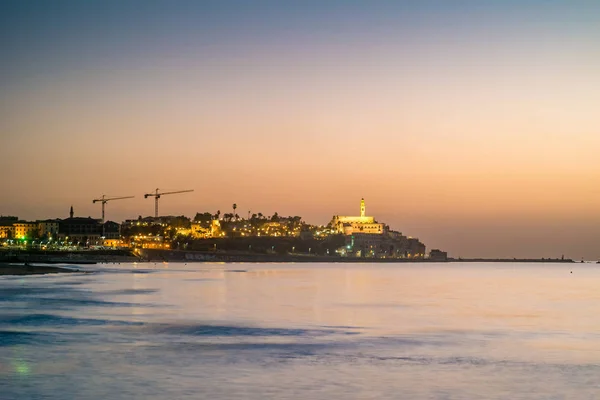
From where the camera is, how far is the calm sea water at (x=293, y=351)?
74.3 feet

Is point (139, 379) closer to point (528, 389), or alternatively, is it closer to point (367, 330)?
point (528, 389)

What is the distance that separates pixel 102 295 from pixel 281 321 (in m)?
25.3

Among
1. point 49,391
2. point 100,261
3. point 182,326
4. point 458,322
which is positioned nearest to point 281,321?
point 182,326

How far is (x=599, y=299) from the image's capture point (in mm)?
69188

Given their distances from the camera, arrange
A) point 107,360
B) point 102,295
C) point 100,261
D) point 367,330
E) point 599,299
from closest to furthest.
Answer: point 107,360 < point 367,330 < point 102,295 < point 599,299 < point 100,261

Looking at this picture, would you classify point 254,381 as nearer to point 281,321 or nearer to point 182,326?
point 182,326

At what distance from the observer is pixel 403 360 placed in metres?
28.6

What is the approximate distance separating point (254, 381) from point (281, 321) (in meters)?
19.7

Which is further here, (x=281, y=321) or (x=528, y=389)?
(x=281, y=321)

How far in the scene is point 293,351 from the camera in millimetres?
30609

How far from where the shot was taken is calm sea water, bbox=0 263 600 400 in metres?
22.7

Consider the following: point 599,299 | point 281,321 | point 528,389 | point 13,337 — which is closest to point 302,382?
point 528,389

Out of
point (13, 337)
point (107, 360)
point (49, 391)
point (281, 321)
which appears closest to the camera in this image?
point (49, 391)

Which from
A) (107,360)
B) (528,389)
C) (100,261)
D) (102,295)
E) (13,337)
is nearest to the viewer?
(528,389)
